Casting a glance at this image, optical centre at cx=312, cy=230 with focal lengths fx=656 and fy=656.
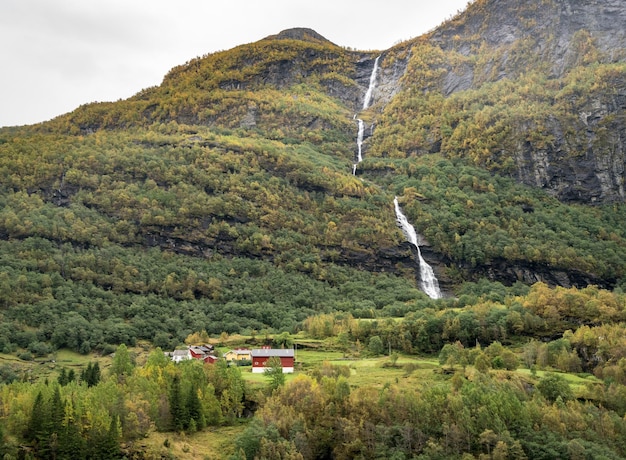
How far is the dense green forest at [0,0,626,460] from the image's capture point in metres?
68.0

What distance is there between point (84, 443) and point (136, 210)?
10477cm

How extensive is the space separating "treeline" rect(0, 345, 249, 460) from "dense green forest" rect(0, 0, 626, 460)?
277 mm

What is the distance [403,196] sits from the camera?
184625 millimetres

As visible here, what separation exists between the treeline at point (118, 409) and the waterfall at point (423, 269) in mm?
82733

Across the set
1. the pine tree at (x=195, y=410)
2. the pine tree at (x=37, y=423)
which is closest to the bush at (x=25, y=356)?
the pine tree at (x=195, y=410)

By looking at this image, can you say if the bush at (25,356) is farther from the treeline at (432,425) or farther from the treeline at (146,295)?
the treeline at (432,425)

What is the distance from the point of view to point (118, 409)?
6769cm

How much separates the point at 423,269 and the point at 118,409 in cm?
10710

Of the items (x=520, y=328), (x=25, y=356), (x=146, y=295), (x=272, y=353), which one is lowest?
(x=520, y=328)

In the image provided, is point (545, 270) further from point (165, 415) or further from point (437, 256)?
point (165, 415)

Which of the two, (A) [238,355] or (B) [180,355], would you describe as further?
(A) [238,355]

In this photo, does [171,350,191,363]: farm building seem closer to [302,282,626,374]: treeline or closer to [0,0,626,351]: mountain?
[0,0,626,351]: mountain

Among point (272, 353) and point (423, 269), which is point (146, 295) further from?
point (423, 269)

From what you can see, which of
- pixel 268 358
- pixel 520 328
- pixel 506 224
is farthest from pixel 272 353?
pixel 506 224
